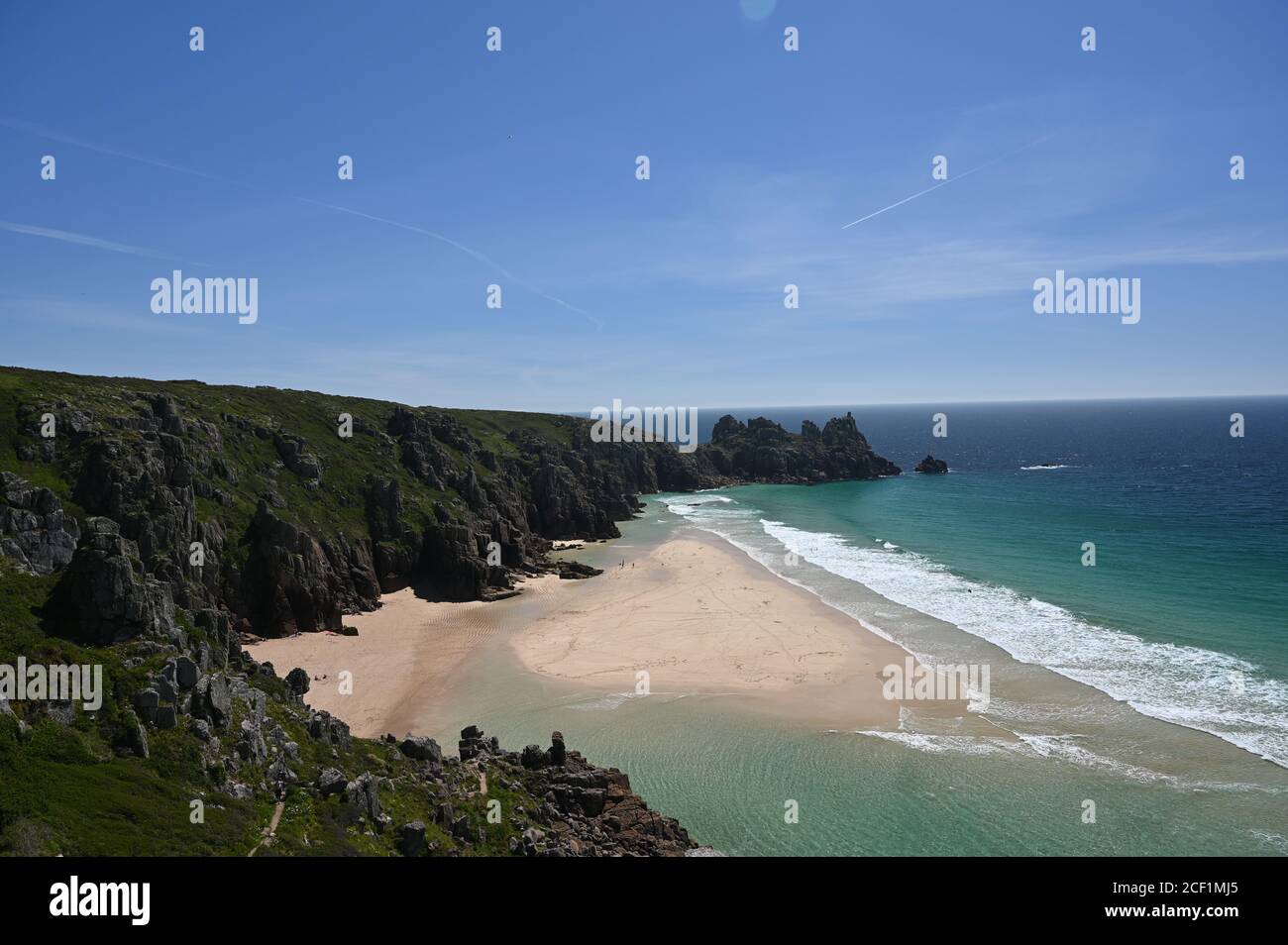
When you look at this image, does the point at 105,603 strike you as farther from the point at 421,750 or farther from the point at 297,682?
the point at 421,750

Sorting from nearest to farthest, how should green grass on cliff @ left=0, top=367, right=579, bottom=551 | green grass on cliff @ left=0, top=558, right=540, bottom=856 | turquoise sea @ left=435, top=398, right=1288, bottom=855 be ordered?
green grass on cliff @ left=0, top=558, right=540, bottom=856 → turquoise sea @ left=435, top=398, right=1288, bottom=855 → green grass on cliff @ left=0, top=367, right=579, bottom=551

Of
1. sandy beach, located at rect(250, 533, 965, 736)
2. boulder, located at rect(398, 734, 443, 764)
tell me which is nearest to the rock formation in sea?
sandy beach, located at rect(250, 533, 965, 736)

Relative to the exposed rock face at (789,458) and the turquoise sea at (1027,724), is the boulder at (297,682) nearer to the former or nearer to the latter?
the turquoise sea at (1027,724)

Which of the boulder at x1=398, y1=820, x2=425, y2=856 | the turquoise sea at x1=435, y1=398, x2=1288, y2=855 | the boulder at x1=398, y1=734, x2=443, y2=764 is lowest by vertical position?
the turquoise sea at x1=435, y1=398, x2=1288, y2=855

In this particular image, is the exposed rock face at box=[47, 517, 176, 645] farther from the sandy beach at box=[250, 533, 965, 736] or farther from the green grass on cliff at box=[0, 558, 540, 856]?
the sandy beach at box=[250, 533, 965, 736]

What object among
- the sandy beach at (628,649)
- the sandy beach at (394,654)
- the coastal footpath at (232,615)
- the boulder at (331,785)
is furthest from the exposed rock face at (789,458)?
the boulder at (331,785)

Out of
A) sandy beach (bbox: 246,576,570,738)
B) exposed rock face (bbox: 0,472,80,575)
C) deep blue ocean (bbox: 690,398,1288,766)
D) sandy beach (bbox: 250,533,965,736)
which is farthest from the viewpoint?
deep blue ocean (bbox: 690,398,1288,766)

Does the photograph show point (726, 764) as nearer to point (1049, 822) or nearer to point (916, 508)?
point (1049, 822)
